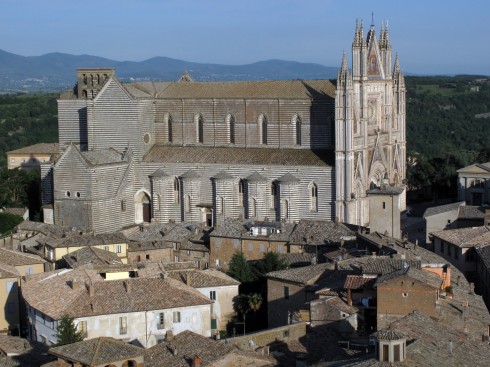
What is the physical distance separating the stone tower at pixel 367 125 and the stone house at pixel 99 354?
81.3ft

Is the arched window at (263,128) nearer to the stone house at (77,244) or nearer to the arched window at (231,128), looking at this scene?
the arched window at (231,128)

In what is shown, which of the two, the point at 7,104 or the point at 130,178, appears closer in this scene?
the point at 130,178

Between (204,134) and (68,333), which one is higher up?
(204,134)

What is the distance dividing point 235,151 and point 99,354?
93.9 ft

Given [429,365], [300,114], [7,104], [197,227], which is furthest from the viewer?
[7,104]

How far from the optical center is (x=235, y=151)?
178 ft

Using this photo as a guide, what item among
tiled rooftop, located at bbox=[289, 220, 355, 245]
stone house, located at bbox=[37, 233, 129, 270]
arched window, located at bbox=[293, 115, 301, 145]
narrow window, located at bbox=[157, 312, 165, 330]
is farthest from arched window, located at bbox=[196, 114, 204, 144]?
narrow window, located at bbox=[157, 312, 165, 330]

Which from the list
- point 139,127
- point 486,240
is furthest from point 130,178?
point 486,240

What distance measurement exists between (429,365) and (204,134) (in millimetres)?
33913

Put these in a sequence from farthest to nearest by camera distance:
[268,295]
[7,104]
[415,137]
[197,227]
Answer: [7,104]
[415,137]
[197,227]
[268,295]

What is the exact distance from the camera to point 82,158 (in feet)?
172

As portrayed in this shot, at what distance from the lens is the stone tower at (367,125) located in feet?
165

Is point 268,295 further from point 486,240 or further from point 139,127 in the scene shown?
point 139,127

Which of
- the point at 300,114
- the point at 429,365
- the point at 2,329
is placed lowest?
the point at 2,329
